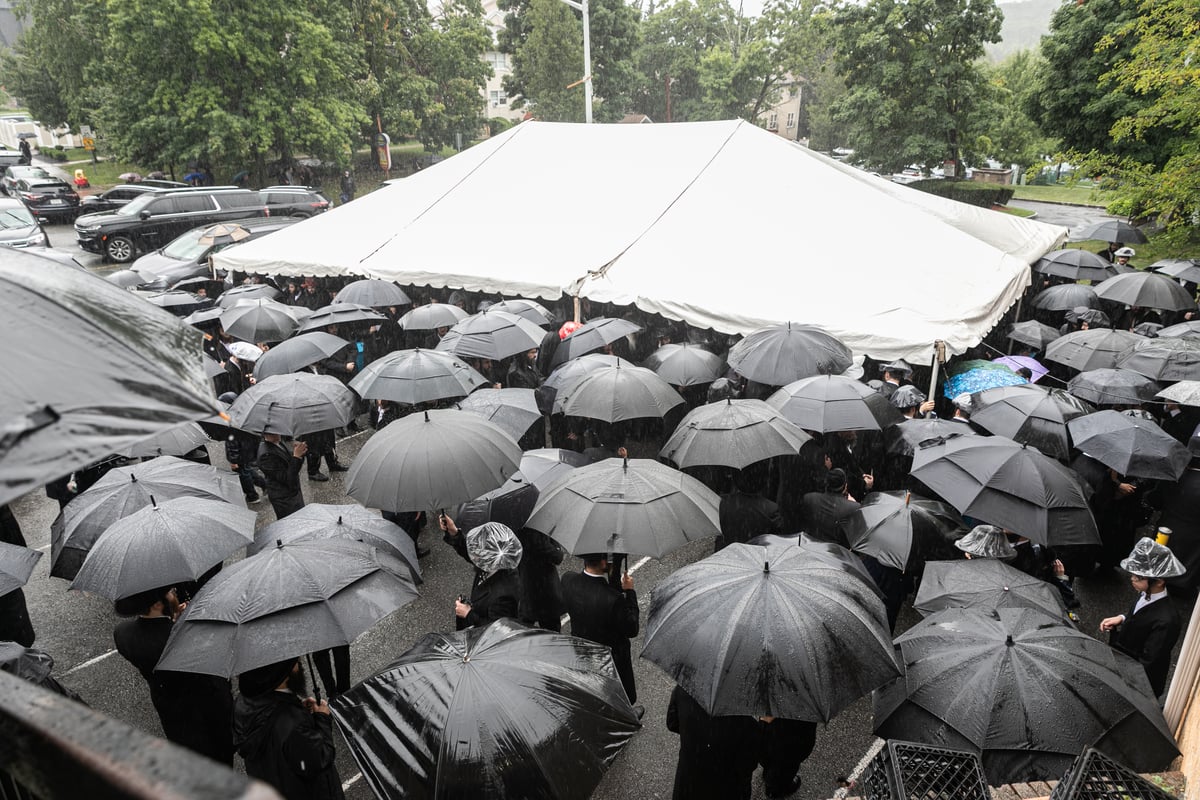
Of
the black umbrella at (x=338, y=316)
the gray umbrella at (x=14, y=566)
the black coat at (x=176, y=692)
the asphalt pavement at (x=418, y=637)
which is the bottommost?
the asphalt pavement at (x=418, y=637)

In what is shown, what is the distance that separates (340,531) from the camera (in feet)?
15.2

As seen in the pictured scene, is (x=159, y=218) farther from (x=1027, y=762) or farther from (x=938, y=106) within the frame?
(x=938, y=106)

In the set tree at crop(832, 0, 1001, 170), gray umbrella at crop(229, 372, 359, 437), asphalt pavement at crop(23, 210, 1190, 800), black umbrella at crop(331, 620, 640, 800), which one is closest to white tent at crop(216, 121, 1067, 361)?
asphalt pavement at crop(23, 210, 1190, 800)

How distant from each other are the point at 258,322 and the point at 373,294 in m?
2.19

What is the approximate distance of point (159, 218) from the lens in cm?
2081

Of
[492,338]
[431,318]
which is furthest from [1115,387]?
Result: [431,318]

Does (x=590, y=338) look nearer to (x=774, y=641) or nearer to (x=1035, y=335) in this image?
(x=774, y=641)

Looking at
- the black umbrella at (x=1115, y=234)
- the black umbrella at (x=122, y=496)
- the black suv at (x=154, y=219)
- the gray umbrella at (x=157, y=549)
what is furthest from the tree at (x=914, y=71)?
the gray umbrella at (x=157, y=549)

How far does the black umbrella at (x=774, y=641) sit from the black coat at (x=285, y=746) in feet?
5.71

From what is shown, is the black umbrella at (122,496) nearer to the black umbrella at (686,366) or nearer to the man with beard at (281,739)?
the man with beard at (281,739)

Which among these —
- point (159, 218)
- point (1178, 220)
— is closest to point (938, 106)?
point (1178, 220)

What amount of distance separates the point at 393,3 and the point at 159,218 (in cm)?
2171

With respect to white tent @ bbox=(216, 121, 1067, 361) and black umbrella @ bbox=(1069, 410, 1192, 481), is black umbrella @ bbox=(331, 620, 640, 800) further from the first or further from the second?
white tent @ bbox=(216, 121, 1067, 361)

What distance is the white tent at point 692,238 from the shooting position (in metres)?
10.0
